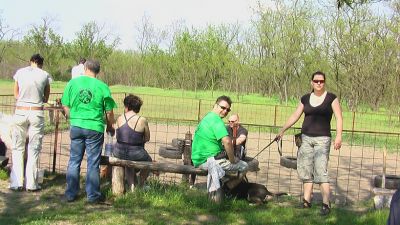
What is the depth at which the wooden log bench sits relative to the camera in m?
6.18

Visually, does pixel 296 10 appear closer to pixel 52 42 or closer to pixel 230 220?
pixel 52 42

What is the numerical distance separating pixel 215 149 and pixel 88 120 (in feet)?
5.02

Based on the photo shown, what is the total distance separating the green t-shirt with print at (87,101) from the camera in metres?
5.91

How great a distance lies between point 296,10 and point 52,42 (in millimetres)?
27254

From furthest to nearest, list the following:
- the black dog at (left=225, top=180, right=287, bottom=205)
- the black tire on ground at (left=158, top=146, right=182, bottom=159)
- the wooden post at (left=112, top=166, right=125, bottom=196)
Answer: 1. the black tire on ground at (left=158, top=146, right=182, bottom=159)
2. the black dog at (left=225, top=180, right=287, bottom=205)
3. the wooden post at (left=112, top=166, right=125, bottom=196)

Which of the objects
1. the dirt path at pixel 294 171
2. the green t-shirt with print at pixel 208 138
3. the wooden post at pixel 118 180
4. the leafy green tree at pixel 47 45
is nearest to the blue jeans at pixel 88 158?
the wooden post at pixel 118 180

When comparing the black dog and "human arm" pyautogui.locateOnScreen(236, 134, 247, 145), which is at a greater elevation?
"human arm" pyautogui.locateOnScreen(236, 134, 247, 145)

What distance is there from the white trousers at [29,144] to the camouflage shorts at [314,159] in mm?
3260

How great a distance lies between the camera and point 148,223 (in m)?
5.28

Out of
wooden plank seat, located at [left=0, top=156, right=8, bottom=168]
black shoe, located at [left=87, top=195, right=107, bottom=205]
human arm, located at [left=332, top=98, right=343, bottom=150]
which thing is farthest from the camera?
wooden plank seat, located at [left=0, top=156, right=8, bottom=168]

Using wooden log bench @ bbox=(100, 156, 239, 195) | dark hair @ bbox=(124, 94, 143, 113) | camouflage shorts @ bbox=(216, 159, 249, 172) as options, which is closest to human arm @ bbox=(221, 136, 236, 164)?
camouflage shorts @ bbox=(216, 159, 249, 172)

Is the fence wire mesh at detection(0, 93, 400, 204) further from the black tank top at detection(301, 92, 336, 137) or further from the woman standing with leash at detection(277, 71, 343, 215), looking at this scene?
the black tank top at detection(301, 92, 336, 137)

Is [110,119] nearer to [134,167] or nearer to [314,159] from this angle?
[134,167]

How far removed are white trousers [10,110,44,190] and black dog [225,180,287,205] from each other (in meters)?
2.43
